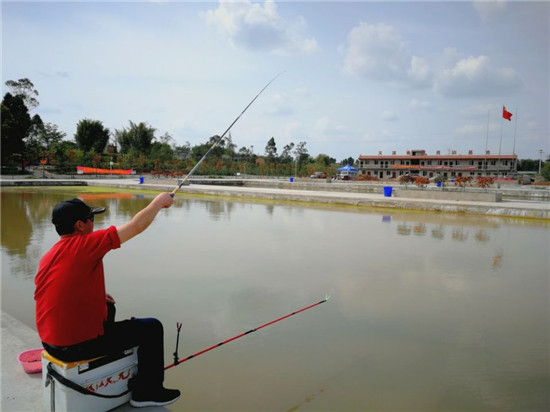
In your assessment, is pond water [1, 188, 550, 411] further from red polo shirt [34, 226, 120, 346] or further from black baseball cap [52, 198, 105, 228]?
black baseball cap [52, 198, 105, 228]

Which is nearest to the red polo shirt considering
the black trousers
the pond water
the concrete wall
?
the black trousers

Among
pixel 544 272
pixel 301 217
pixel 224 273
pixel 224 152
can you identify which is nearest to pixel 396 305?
pixel 224 273

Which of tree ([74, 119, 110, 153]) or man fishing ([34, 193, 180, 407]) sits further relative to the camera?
tree ([74, 119, 110, 153])

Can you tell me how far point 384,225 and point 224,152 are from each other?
66.9 m

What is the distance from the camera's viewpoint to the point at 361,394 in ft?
9.70

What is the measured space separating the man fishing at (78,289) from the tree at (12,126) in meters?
38.8

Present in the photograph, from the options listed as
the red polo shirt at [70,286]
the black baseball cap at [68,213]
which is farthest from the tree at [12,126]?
the red polo shirt at [70,286]

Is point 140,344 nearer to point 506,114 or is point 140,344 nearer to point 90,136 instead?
point 506,114

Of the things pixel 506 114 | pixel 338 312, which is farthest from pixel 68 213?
pixel 506 114

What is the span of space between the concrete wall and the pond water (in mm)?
7473

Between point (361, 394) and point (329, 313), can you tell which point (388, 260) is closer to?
point (329, 313)

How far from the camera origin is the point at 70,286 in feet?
6.28

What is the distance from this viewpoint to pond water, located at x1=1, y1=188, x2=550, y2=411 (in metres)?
3.01

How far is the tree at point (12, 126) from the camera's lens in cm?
3434
